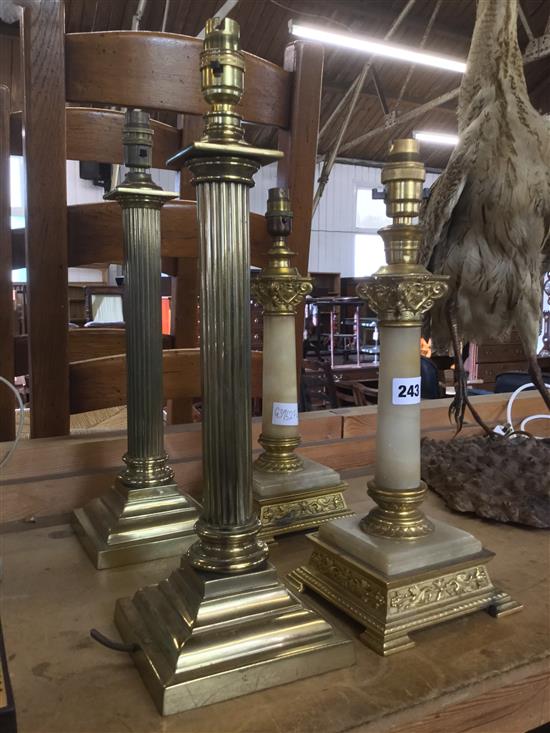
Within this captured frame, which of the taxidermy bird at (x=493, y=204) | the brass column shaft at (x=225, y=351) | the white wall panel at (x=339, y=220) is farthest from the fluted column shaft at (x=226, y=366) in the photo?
the white wall panel at (x=339, y=220)

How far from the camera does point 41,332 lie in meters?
1.02

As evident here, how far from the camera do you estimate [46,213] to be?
1.02m

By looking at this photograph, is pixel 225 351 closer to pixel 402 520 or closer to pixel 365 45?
Answer: pixel 402 520

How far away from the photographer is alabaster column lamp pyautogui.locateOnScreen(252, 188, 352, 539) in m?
0.92

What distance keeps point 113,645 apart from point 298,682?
19cm

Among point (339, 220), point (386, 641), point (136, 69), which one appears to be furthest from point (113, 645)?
point (339, 220)

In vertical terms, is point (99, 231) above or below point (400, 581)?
above

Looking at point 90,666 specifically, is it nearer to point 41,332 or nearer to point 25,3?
point 41,332

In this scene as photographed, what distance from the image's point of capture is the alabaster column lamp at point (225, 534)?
55 cm

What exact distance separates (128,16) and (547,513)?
20.5 feet

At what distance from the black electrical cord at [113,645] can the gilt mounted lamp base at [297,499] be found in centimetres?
30

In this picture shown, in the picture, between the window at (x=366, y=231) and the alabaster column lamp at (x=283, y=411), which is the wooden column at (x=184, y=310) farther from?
the window at (x=366, y=231)

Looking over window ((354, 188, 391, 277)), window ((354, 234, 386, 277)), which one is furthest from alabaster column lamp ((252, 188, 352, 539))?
window ((354, 234, 386, 277))

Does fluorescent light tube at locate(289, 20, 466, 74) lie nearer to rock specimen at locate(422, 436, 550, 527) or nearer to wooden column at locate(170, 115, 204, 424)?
wooden column at locate(170, 115, 204, 424)
